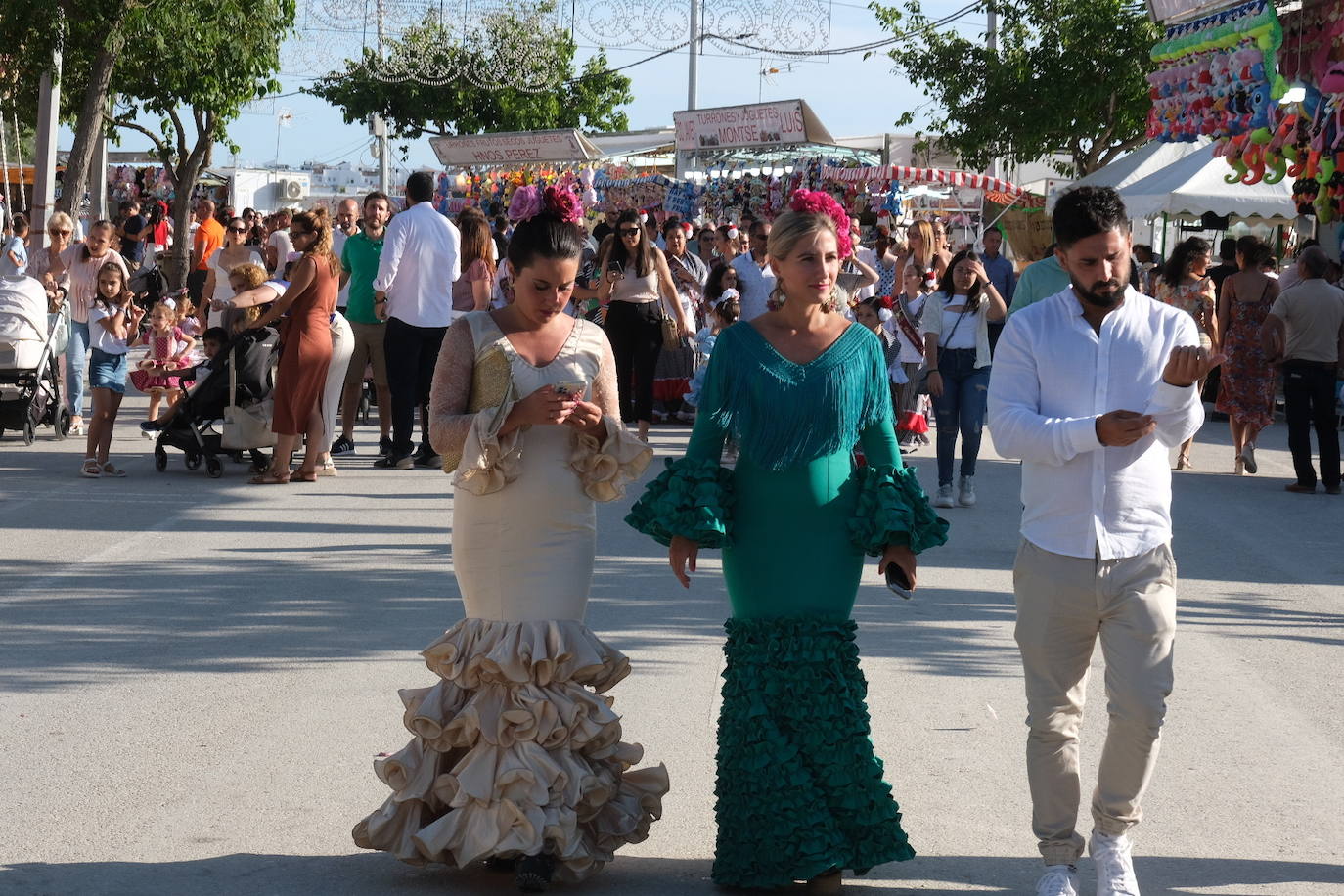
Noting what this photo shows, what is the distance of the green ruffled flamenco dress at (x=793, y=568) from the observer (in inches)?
169

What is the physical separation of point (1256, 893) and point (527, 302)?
2602 mm

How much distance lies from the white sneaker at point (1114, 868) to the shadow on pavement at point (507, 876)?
0.26 metres

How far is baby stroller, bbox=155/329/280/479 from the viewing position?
11.7m

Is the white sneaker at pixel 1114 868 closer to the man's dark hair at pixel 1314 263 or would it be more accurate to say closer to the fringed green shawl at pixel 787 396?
the fringed green shawl at pixel 787 396

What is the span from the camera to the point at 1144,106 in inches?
1240

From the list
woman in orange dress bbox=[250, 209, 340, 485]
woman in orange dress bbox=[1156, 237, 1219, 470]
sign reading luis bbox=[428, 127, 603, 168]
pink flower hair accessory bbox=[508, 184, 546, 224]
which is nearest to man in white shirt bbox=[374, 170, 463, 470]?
woman in orange dress bbox=[250, 209, 340, 485]

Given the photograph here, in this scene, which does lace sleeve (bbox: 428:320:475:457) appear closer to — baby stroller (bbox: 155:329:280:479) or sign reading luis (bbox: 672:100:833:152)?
baby stroller (bbox: 155:329:280:479)

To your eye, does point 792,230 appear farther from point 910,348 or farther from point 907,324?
point 910,348

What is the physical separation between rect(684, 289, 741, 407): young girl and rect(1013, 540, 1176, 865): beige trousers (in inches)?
336

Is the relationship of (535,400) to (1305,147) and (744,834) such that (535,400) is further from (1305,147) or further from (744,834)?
(1305,147)

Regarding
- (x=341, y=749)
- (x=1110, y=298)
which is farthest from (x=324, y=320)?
(x=1110, y=298)

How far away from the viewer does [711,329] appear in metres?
15.6

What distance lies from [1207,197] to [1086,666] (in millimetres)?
17277

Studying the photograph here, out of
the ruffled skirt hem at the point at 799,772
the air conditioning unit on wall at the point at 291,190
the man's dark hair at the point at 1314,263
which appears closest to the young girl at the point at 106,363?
the ruffled skirt hem at the point at 799,772
